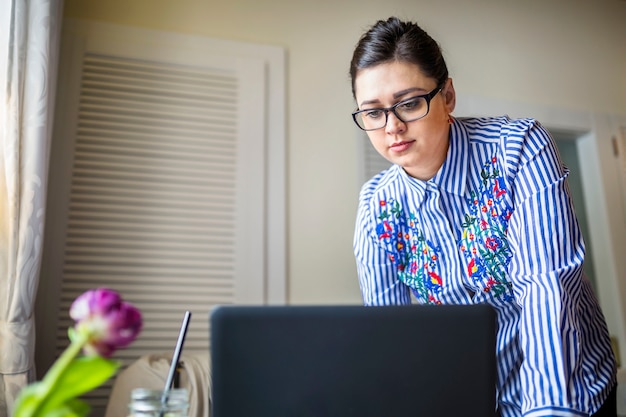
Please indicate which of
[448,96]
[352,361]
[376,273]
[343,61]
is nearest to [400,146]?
[448,96]

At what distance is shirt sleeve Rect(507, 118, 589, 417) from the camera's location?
0.87 m

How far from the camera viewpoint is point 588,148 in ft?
9.93

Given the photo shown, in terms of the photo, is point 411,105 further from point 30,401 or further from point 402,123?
point 30,401

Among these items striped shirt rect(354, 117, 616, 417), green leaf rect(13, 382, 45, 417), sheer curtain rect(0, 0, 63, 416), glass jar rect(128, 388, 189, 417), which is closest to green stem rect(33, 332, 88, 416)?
green leaf rect(13, 382, 45, 417)

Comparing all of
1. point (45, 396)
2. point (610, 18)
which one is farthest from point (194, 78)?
point (610, 18)

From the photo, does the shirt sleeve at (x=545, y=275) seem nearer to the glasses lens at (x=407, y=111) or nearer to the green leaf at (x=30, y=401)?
the glasses lens at (x=407, y=111)

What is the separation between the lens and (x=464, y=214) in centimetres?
123

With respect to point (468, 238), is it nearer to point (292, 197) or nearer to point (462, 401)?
point (462, 401)

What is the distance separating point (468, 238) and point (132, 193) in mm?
1423

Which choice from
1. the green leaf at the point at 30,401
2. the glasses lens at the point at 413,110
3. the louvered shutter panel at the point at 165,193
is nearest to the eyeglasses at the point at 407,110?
the glasses lens at the point at 413,110

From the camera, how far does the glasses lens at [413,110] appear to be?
117 cm

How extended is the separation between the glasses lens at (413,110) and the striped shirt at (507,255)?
0.11m

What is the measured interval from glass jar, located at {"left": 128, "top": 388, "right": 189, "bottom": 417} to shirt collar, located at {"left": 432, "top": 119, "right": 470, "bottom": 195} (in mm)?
792

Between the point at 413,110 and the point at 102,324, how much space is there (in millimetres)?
860
